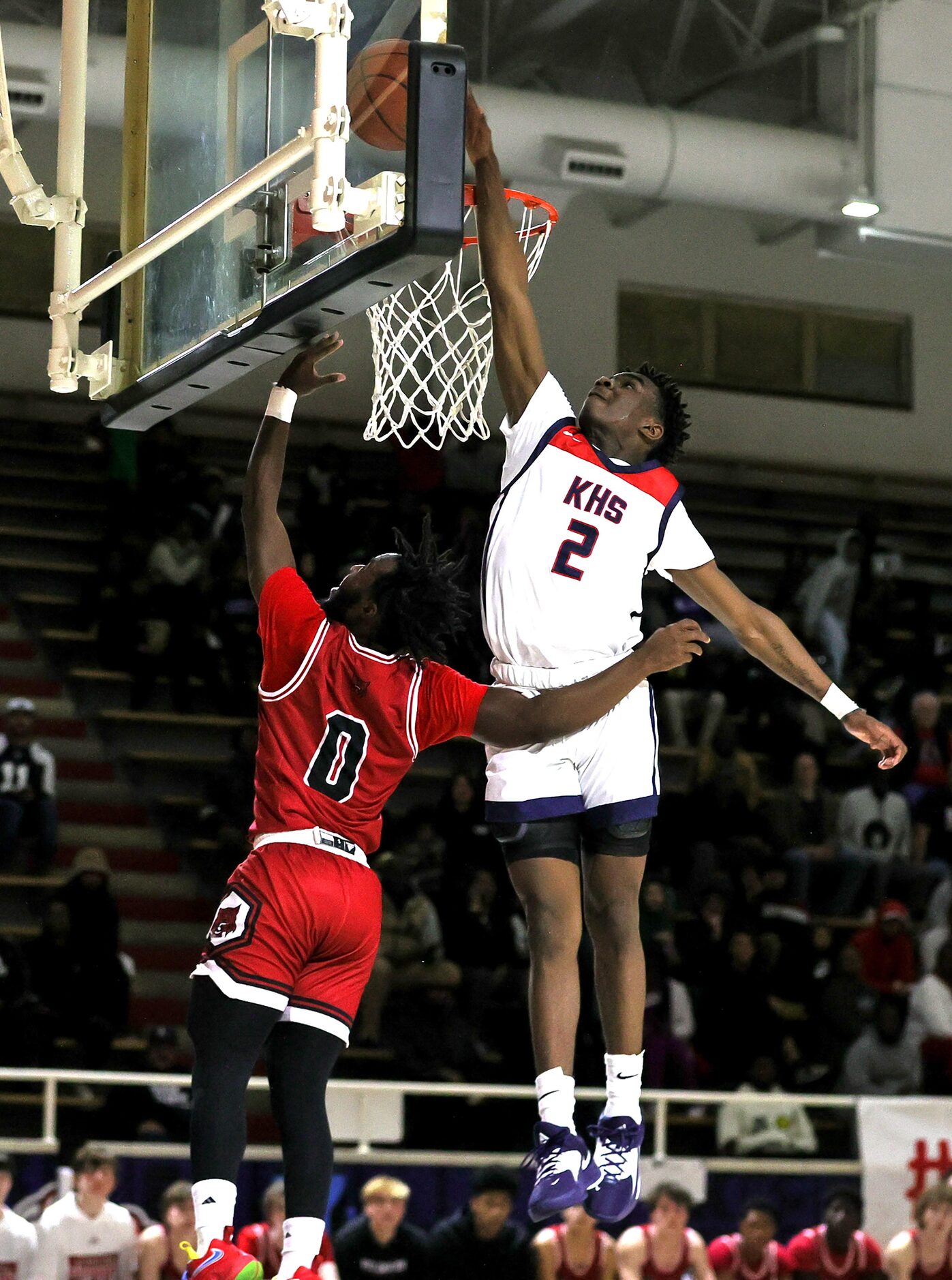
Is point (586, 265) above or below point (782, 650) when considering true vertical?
above

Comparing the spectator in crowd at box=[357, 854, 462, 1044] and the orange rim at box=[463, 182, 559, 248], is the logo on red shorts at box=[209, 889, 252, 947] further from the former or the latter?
the spectator in crowd at box=[357, 854, 462, 1044]

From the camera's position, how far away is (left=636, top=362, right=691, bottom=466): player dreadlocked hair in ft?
18.9

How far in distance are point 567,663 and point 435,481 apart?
415 inches

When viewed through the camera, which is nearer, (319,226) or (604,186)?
(319,226)

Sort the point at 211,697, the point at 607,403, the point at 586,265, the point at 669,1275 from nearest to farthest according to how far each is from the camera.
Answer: the point at 607,403 → the point at 669,1275 → the point at 211,697 → the point at 586,265

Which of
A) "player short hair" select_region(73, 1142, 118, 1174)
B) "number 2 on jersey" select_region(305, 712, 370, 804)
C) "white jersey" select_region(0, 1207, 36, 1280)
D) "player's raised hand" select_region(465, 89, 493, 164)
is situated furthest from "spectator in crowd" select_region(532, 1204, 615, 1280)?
"player's raised hand" select_region(465, 89, 493, 164)

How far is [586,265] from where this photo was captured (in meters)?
17.9

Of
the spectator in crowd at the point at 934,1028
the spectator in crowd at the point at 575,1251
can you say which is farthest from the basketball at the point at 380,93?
the spectator in crowd at the point at 934,1028

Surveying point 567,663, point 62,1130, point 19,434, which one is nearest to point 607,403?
point 567,663

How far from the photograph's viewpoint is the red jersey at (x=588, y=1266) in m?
9.95

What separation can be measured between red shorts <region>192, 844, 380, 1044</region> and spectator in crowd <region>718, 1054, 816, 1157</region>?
6411mm

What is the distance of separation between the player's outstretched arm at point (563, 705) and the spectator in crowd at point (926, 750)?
31.3 ft

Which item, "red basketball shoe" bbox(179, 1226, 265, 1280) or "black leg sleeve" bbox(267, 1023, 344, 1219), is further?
"black leg sleeve" bbox(267, 1023, 344, 1219)

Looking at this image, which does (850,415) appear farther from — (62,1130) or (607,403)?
(607,403)
